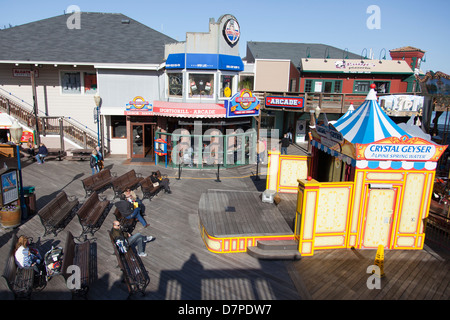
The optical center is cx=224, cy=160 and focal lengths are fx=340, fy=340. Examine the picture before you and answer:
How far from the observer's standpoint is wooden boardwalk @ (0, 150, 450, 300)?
8570 millimetres

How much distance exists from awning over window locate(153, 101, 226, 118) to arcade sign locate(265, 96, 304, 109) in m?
6.52

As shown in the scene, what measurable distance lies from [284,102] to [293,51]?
10663 mm

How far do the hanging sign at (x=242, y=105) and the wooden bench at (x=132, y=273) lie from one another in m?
12.1

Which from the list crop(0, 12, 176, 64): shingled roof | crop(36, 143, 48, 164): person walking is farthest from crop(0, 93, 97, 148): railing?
crop(0, 12, 176, 64): shingled roof

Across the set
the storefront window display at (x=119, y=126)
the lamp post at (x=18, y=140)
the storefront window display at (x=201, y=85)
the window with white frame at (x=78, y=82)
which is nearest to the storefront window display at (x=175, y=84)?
the storefront window display at (x=201, y=85)

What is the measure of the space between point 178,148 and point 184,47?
614 cm

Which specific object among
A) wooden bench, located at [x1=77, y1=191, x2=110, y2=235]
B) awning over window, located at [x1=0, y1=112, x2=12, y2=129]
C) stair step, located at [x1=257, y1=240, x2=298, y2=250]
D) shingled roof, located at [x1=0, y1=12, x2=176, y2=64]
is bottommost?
stair step, located at [x1=257, y1=240, x2=298, y2=250]

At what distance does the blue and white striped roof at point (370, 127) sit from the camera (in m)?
10.6

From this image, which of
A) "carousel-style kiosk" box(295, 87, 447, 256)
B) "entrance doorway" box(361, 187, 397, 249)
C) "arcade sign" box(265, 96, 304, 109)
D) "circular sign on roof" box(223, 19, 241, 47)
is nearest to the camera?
"carousel-style kiosk" box(295, 87, 447, 256)

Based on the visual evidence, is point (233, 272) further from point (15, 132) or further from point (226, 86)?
point (226, 86)

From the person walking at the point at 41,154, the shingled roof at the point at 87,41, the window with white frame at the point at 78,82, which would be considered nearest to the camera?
the person walking at the point at 41,154

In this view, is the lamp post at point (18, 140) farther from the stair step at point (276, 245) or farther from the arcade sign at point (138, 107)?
the arcade sign at point (138, 107)

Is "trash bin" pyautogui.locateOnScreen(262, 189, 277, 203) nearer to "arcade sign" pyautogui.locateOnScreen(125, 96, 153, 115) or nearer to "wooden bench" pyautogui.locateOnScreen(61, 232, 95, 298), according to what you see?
"wooden bench" pyautogui.locateOnScreen(61, 232, 95, 298)
